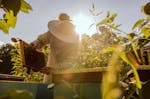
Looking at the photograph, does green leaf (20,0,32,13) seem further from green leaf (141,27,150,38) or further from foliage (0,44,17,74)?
foliage (0,44,17,74)

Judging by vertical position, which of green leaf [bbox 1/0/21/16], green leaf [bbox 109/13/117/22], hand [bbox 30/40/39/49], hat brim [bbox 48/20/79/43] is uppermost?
hat brim [bbox 48/20/79/43]

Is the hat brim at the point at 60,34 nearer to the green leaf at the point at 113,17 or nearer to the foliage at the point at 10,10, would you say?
the green leaf at the point at 113,17

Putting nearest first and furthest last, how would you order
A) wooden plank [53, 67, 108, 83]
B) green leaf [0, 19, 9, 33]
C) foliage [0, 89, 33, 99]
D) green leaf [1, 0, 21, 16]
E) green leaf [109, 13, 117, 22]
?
foliage [0, 89, 33, 99] < green leaf [1, 0, 21, 16] < green leaf [0, 19, 9, 33] < green leaf [109, 13, 117, 22] < wooden plank [53, 67, 108, 83]

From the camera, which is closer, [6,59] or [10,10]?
[10,10]

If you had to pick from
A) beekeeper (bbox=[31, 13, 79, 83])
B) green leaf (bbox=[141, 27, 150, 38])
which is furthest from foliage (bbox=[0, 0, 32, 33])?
beekeeper (bbox=[31, 13, 79, 83])

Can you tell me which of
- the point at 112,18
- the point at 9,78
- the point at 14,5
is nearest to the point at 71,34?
the point at 9,78

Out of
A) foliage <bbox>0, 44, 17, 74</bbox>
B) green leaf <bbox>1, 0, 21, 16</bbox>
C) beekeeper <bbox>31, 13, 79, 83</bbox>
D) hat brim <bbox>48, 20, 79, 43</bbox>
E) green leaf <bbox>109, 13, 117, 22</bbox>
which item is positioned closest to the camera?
green leaf <bbox>1, 0, 21, 16</bbox>

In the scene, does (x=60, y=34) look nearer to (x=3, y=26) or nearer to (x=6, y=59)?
(x=3, y=26)

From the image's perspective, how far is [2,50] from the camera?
98.1ft

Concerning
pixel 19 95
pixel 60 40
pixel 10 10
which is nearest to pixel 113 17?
pixel 10 10

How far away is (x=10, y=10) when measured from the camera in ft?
2.11

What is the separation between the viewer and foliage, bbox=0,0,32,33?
0.63m

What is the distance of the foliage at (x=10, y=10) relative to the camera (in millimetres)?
633

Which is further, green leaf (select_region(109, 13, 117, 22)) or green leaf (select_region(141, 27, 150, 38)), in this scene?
green leaf (select_region(109, 13, 117, 22))
